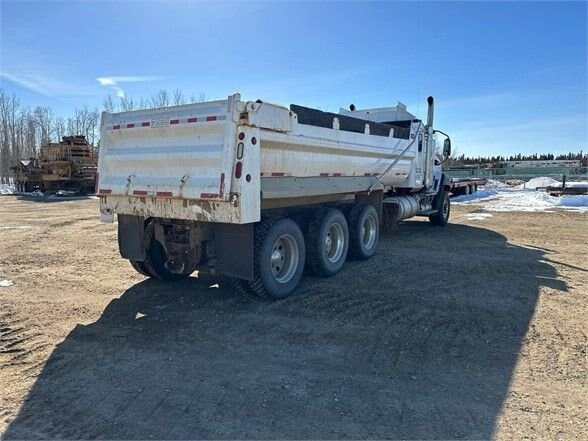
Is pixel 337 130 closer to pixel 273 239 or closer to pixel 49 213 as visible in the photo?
pixel 273 239

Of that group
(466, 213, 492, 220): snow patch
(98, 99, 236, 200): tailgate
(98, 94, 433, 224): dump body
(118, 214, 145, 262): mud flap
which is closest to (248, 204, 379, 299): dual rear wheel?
(98, 94, 433, 224): dump body

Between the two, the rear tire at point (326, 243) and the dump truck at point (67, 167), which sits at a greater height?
the dump truck at point (67, 167)

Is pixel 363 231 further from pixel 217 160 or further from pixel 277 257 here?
pixel 217 160

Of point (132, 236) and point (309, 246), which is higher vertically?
point (132, 236)

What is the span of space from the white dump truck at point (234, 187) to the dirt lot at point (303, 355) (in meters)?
0.52

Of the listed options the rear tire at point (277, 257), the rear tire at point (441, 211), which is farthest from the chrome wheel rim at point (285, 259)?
the rear tire at point (441, 211)

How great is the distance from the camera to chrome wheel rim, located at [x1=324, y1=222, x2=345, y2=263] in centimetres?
712

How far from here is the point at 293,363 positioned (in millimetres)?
3953

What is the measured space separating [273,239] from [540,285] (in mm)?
4103

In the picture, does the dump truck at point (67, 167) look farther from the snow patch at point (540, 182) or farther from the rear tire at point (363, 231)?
the snow patch at point (540, 182)

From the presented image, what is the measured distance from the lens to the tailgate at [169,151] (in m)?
4.85

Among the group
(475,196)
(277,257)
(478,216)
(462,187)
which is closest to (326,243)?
(277,257)

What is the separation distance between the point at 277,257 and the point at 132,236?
2.02 metres

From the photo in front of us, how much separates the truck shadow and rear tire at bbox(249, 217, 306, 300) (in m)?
0.21
